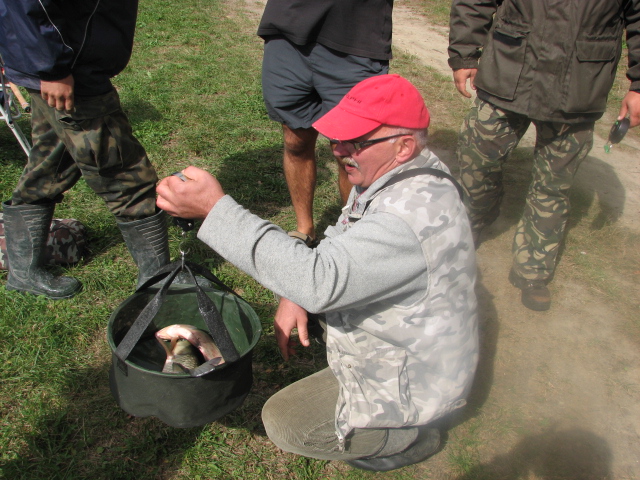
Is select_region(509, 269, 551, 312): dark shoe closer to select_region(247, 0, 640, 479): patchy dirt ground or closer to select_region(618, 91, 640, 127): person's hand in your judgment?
select_region(247, 0, 640, 479): patchy dirt ground

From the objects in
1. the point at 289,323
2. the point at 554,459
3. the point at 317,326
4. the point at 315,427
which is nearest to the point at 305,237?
the point at 317,326

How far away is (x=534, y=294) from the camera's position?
351 cm

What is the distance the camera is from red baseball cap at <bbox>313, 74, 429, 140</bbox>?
1745mm

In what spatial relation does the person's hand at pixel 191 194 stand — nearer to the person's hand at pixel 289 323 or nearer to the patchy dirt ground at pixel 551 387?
the person's hand at pixel 289 323

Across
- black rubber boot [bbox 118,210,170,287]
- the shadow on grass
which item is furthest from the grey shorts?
the shadow on grass

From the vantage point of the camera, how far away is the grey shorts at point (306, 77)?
3.09 meters

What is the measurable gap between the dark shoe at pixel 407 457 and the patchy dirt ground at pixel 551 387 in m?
0.15

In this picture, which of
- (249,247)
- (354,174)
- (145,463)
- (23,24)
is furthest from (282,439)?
(23,24)

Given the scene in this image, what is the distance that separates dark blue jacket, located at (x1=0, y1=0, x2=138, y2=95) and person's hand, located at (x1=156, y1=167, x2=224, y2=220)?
1.15m

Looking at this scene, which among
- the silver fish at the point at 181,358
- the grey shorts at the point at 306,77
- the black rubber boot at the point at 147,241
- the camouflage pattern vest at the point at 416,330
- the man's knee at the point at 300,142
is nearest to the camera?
the camouflage pattern vest at the point at 416,330

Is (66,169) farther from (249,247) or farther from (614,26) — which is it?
(614,26)

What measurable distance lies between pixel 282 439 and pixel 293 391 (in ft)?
0.78

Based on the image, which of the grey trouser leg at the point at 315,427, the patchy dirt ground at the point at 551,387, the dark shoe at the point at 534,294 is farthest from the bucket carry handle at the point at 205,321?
the dark shoe at the point at 534,294

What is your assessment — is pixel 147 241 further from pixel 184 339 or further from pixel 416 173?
pixel 416 173
